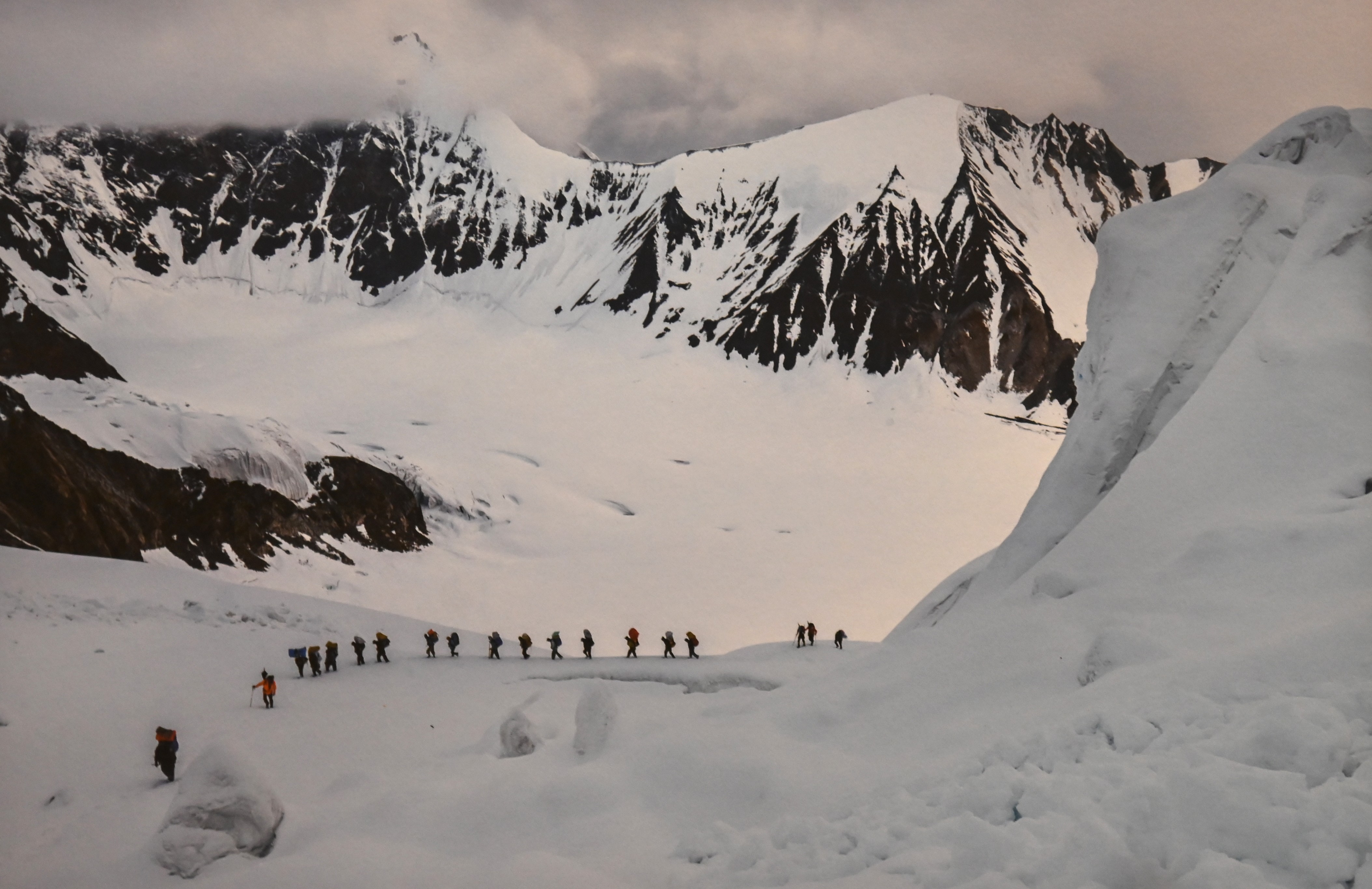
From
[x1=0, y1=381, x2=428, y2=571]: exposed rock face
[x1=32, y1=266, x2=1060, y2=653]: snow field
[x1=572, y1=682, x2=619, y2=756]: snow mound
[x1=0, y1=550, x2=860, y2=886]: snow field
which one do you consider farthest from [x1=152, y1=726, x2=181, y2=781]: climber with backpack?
[x1=32, y1=266, x2=1060, y2=653]: snow field

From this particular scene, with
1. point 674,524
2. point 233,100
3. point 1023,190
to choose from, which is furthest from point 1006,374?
point 233,100

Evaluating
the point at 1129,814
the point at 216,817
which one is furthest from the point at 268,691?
the point at 1129,814

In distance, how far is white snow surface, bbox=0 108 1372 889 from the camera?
7000mm

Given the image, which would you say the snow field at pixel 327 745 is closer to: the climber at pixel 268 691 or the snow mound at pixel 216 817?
the snow mound at pixel 216 817

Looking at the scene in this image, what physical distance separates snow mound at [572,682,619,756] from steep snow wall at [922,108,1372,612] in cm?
928

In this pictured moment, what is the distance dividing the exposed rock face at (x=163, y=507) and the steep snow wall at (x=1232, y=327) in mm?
34494

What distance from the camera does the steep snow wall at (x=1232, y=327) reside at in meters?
13.4

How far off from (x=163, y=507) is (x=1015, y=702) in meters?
41.8

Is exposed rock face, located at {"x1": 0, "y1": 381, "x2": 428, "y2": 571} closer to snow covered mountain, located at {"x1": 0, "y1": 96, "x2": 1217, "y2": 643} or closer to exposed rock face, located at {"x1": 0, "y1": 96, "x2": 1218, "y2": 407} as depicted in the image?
snow covered mountain, located at {"x1": 0, "y1": 96, "x2": 1217, "y2": 643}

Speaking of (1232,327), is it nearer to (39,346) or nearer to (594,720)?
(594,720)

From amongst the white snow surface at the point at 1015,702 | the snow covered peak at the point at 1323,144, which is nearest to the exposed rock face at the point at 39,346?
the white snow surface at the point at 1015,702

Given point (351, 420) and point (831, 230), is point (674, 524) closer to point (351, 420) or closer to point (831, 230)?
point (351, 420)

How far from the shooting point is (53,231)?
409ft

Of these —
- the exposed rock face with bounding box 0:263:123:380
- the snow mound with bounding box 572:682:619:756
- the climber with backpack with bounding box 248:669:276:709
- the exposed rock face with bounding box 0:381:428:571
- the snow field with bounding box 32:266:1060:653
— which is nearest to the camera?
the snow mound with bounding box 572:682:619:756
